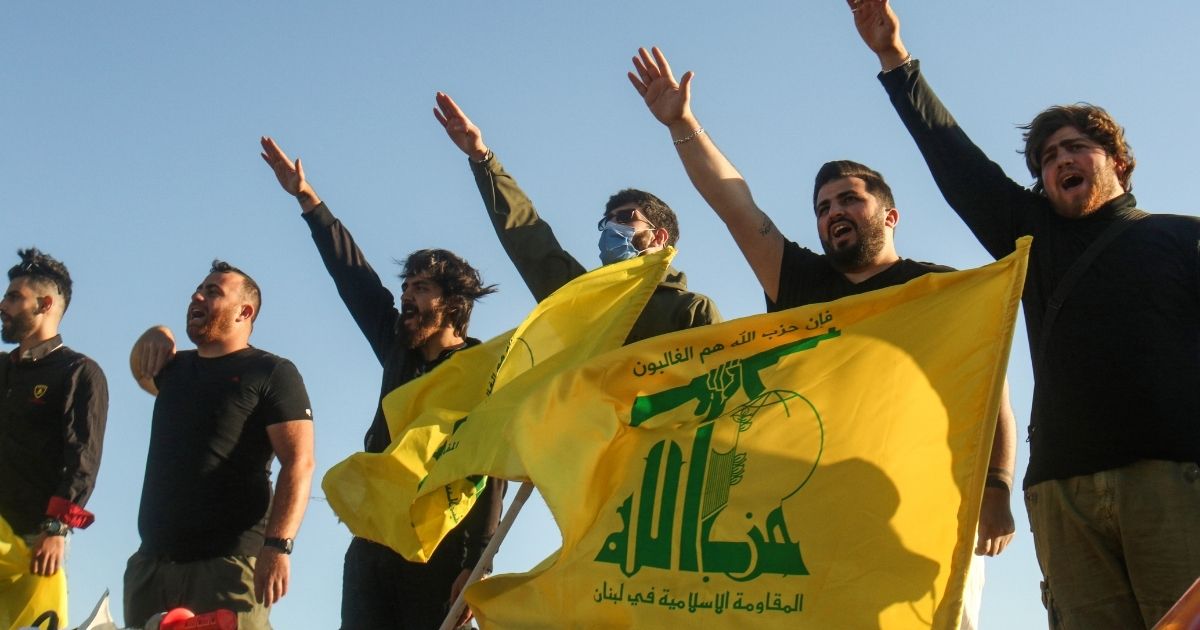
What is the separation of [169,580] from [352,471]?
1.34m

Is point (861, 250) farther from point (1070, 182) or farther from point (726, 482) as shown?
point (726, 482)

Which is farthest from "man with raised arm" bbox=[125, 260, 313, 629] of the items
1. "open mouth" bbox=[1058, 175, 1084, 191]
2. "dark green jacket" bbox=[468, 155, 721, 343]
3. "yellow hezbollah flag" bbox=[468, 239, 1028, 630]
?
"open mouth" bbox=[1058, 175, 1084, 191]

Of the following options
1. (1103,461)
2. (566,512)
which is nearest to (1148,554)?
(1103,461)

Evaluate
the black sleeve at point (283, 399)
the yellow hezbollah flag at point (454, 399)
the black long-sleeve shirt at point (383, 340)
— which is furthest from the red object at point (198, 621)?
the black sleeve at point (283, 399)

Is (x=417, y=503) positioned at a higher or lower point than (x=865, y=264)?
lower

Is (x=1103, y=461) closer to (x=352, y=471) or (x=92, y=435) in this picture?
(x=352, y=471)

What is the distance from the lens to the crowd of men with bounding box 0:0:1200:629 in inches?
177

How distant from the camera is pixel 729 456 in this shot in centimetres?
455

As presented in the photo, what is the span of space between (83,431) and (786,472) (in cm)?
483

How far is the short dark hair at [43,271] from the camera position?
8570 mm

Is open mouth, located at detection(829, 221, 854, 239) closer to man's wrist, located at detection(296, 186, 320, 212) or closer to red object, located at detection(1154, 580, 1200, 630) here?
red object, located at detection(1154, 580, 1200, 630)

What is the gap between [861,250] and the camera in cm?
543

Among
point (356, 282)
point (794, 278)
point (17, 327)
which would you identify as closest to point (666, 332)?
point (794, 278)

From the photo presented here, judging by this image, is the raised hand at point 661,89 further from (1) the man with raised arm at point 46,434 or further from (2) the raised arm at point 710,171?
(1) the man with raised arm at point 46,434
